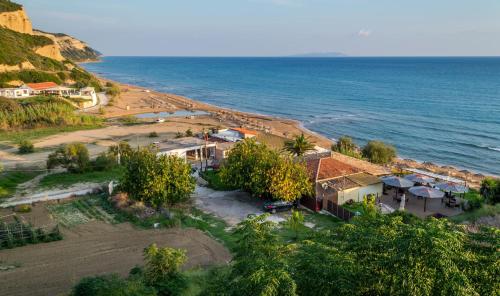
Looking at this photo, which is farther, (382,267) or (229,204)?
(229,204)

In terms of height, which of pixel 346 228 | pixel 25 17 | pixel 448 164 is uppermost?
pixel 25 17

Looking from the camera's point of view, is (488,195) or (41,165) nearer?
(488,195)

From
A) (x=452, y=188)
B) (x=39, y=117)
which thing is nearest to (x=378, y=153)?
(x=452, y=188)

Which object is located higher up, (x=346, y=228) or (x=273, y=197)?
(x=346, y=228)

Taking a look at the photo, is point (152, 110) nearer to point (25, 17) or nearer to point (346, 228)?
point (25, 17)

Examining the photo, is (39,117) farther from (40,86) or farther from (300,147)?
(300,147)

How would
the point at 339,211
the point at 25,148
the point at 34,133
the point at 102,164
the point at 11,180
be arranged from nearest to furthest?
the point at 339,211 < the point at 11,180 < the point at 102,164 < the point at 25,148 < the point at 34,133

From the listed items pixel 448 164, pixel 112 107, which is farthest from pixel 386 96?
pixel 112 107

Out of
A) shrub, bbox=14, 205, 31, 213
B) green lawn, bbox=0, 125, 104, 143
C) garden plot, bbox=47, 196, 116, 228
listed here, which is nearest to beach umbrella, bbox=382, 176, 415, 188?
garden plot, bbox=47, 196, 116, 228
